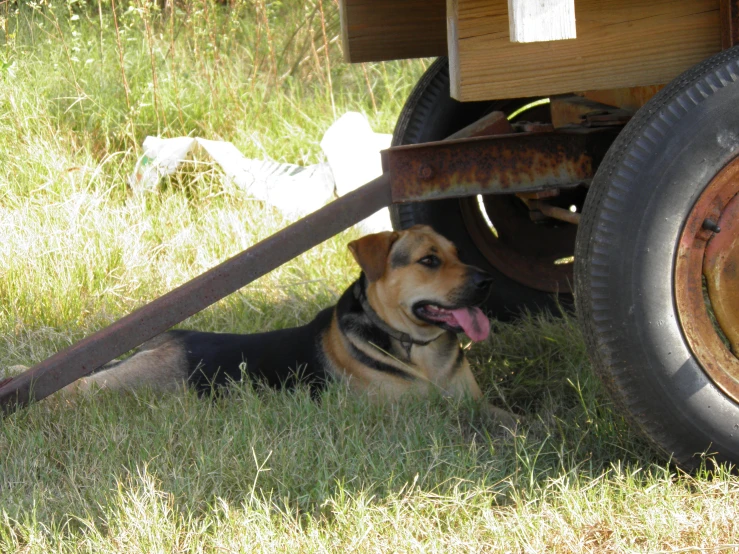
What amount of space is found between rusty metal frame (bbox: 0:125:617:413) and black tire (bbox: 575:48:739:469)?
0.38 m

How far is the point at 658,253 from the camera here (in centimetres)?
256

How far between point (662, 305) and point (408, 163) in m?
0.91

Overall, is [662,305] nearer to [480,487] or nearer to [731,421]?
[731,421]

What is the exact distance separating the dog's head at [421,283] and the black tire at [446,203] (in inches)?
11.0

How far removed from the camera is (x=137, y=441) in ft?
10.8

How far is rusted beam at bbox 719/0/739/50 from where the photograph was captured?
108 inches

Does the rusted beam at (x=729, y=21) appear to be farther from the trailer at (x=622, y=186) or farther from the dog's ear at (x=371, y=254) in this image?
the dog's ear at (x=371, y=254)

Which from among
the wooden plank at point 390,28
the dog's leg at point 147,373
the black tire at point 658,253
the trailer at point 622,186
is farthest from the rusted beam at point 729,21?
the dog's leg at point 147,373

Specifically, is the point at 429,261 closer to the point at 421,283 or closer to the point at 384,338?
the point at 421,283

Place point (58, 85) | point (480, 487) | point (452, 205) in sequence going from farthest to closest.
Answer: point (58, 85) < point (452, 205) < point (480, 487)

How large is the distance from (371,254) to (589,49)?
4.53ft

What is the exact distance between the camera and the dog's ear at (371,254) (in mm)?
3879

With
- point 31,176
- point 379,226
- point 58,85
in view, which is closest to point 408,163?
point 379,226

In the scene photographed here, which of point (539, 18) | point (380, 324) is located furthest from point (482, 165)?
point (380, 324)
